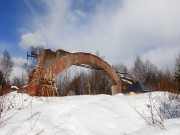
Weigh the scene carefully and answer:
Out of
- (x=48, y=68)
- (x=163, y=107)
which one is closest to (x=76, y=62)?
(x=48, y=68)

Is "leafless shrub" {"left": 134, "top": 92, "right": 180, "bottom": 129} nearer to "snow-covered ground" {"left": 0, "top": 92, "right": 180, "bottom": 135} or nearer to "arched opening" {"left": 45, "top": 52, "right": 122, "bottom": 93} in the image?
"snow-covered ground" {"left": 0, "top": 92, "right": 180, "bottom": 135}

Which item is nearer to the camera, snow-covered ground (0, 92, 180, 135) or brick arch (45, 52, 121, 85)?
snow-covered ground (0, 92, 180, 135)

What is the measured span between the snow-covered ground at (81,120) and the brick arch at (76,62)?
780 centimetres

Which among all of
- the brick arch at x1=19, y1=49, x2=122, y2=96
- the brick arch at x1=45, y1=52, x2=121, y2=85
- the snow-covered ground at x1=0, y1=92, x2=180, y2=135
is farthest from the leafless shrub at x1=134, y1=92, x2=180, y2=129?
the brick arch at x1=45, y1=52, x2=121, y2=85

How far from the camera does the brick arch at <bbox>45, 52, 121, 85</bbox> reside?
15047 mm

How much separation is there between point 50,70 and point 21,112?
9.35 metres

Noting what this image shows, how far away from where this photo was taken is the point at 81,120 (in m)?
5.51

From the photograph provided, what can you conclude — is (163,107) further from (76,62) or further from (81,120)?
(76,62)

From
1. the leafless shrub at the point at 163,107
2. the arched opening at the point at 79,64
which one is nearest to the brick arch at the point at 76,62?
the arched opening at the point at 79,64

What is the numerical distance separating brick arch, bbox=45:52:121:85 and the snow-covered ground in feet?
25.6

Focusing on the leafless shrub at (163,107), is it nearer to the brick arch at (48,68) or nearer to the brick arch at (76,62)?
the brick arch at (48,68)

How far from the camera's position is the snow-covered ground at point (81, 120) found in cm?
435

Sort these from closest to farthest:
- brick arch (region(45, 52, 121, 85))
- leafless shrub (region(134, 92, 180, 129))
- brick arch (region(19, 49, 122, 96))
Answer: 1. leafless shrub (region(134, 92, 180, 129))
2. brick arch (region(19, 49, 122, 96))
3. brick arch (region(45, 52, 121, 85))

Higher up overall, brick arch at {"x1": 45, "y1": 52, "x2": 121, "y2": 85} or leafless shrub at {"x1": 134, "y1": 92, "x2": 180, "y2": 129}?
brick arch at {"x1": 45, "y1": 52, "x2": 121, "y2": 85}
